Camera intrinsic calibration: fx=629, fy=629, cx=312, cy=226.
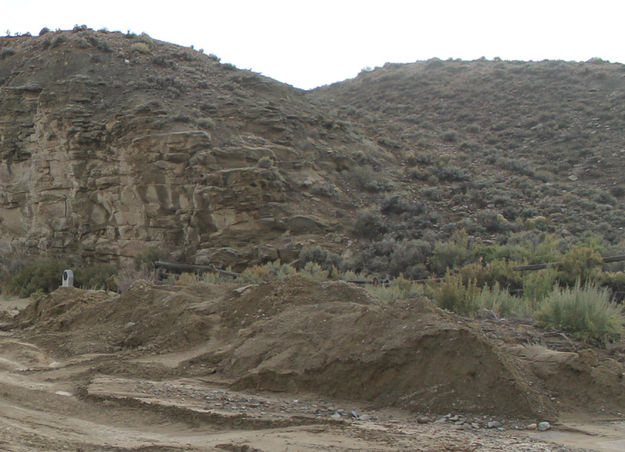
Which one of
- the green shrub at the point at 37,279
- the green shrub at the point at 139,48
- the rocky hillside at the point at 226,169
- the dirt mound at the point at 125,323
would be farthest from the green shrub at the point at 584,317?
the green shrub at the point at 139,48

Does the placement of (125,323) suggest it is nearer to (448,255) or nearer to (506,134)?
(448,255)

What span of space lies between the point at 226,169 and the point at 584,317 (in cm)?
1325

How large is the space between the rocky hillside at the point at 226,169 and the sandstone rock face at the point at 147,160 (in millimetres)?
47

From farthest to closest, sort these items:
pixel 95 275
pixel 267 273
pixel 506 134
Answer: pixel 506 134, pixel 95 275, pixel 267 273

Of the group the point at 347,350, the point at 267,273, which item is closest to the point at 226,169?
the point at 267,273

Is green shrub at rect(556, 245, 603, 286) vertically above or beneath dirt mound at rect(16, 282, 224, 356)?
above

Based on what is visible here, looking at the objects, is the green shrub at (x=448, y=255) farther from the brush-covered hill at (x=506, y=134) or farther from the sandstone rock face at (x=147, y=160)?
the sandstone rock face at (x=147, y=160)

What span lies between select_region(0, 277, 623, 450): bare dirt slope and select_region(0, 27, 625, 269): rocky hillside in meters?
9.45

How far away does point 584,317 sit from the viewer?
770 centimetres

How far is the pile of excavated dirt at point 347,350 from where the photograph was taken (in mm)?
5832

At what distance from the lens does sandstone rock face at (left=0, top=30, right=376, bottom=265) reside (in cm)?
1869

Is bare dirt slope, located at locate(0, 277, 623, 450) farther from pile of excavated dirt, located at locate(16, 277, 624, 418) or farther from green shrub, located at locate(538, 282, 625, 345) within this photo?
green shrub, located at locate(538, 282, 625, 345)

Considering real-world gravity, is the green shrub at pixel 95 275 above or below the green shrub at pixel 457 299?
below

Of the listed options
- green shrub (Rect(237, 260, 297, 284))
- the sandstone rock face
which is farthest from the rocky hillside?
green shrub (Rect(237, 260, 297, 284))
